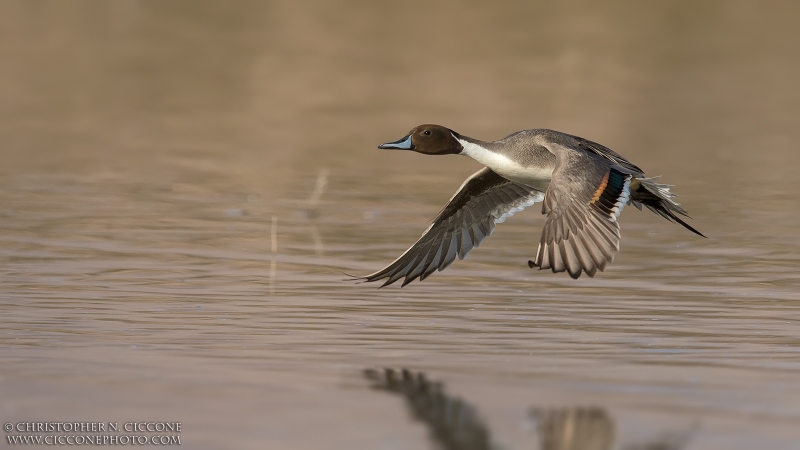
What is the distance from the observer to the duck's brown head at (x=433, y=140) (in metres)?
8.77

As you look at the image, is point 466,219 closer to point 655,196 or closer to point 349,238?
point 655,196

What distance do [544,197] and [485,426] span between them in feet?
8.74

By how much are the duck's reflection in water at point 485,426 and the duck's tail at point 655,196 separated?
268 centimetres

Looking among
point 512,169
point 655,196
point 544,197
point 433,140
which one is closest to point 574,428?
point 544,197

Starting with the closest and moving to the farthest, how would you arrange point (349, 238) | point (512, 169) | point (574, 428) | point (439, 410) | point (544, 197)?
point (574, 428), point (439, 410), point (544, 197), point (512, 169), point (349, 238)

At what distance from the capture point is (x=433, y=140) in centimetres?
879

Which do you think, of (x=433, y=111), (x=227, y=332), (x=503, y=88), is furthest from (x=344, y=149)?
(x=227, y=332)

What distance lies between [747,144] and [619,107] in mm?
3750

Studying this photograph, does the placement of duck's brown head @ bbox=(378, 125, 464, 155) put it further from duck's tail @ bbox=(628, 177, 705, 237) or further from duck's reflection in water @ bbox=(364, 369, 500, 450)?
duck's reflection in water @ bbox=(364, 369, 500, 450)

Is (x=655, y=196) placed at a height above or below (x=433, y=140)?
below

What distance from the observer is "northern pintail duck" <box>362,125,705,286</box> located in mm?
7250

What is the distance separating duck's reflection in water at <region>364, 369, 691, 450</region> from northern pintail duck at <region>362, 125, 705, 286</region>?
135 cm

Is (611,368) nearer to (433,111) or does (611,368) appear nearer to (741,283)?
(741,283)

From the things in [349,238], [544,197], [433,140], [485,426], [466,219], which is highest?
[433,140]
